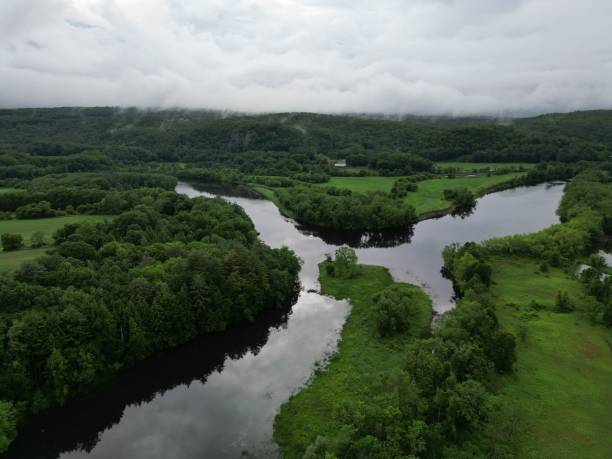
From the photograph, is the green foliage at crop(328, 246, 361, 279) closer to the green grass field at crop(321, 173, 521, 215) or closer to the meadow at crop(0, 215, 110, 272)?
the meadow at crop(0, 215, 110, 272)

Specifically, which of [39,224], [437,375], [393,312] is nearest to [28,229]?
[39,224]

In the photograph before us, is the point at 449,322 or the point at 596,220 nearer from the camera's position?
the point at 449,322

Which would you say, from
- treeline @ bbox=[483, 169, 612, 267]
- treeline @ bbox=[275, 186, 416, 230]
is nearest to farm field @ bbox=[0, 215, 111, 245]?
treeline @ bbox=[275, 186, 416, 230]

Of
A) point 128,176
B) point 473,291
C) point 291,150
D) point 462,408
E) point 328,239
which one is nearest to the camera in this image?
point 462,408

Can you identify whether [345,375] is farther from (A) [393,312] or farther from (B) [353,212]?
(B) [353,212]

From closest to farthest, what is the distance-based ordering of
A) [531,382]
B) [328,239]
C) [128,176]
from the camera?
[531,382] < [328,239] < [128,176]

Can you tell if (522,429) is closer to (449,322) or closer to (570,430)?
(570,430)

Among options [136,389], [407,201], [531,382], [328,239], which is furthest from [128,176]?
[531,382]
